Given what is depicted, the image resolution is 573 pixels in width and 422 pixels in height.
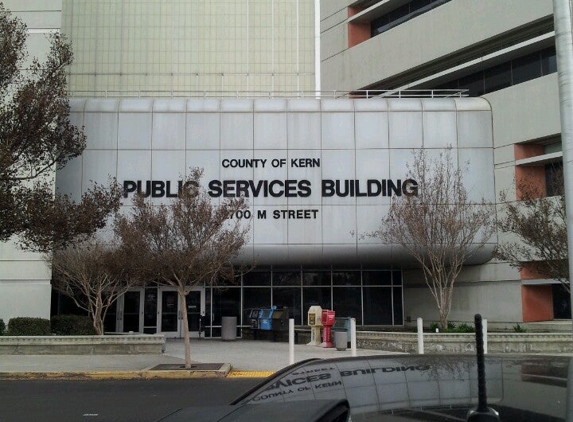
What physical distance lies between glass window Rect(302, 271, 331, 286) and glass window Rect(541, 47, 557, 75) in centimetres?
1288

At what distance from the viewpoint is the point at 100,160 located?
87.8 feet

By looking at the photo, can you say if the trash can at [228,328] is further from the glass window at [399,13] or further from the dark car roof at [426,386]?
the dark car roof at [426,386]

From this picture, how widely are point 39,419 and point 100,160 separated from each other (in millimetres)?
17675

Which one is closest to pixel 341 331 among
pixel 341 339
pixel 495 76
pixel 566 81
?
pixel 341 339

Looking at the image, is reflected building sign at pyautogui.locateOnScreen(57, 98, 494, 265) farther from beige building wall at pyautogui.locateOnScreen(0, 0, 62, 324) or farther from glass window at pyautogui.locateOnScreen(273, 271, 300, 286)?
beige building wall at pyautogui.locateOnScreen(0, 0, 62, 324)

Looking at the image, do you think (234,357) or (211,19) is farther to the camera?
(211,19)

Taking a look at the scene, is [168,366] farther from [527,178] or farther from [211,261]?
[527,178]

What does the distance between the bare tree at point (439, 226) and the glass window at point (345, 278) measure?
5.26 meters

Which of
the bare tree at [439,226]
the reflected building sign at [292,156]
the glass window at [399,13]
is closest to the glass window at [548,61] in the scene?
the reflected building sign at [292,156]

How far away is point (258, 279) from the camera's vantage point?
3061 cm

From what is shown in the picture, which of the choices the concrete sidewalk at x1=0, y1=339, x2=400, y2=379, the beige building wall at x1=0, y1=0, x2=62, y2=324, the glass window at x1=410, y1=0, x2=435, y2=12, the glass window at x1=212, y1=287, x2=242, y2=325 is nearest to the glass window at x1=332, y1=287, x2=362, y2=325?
the glass window at x1=212, y1=287, x2=242, y2=325

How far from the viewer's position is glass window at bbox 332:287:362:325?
100 ft

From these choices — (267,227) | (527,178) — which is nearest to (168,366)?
(267,227)

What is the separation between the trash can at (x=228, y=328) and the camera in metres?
27.4
